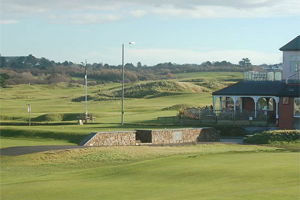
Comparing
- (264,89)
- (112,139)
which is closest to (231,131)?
(264,89)

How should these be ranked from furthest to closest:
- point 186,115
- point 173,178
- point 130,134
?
point 186,115 < point 130,134 < point 173,178

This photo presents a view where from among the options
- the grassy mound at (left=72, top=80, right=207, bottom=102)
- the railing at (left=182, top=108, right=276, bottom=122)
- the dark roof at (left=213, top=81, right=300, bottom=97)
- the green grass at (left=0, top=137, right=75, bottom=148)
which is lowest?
the green grass at (left=0, top=137, right=75, bottom=148)

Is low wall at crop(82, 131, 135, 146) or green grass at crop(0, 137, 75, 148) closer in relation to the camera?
low wall at crop(82, 131, 135, 146)

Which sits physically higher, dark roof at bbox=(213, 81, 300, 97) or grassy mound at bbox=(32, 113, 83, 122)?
dark roof at bbox=(213, 81, 300, 97)

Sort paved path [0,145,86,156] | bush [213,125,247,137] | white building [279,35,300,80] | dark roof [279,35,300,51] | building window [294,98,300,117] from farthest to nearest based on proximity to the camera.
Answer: dark roof [279,35,300,51]
white building [279,35,300,80]
building window [294,98,300,117]
bush [213,125,247,137]
paved path [0,145,86,156]

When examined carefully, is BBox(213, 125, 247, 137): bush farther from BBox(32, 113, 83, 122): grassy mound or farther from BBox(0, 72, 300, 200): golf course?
BBox(32, 113, 83, 122): grassy mound

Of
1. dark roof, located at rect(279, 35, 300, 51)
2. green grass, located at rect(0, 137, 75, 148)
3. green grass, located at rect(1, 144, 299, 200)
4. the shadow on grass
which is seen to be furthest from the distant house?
green grass, located at rect(1, 144, 299, 200)

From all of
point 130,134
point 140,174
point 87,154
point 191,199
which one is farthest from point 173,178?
point 130,134

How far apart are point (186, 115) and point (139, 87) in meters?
76.9

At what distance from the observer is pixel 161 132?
44750 millimetres

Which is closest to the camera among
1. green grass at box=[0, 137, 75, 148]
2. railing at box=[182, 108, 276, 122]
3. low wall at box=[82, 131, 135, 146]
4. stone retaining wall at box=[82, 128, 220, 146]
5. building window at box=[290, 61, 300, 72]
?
low wall at box=[82, 131, 135, 146]

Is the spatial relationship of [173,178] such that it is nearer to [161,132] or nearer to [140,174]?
[140,174]

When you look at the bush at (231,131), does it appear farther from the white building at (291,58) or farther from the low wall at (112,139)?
the low wall at (112,139)

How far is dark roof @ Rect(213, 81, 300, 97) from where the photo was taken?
54375 millimetres
